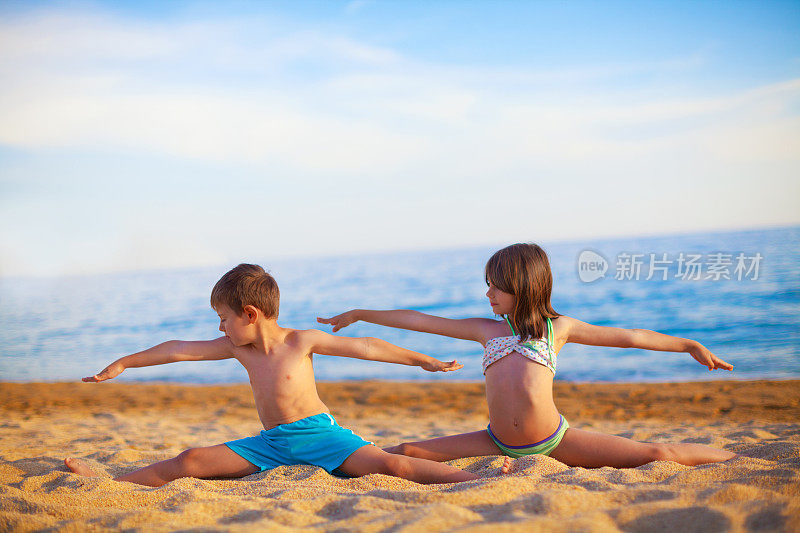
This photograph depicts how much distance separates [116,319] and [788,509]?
21.2 m

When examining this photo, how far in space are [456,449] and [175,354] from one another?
185 centimetres

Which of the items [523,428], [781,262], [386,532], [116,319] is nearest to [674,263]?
[781,262]

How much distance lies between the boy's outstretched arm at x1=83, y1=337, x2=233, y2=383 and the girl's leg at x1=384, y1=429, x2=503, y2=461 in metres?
1.26

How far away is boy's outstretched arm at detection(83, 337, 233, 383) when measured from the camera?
368cm

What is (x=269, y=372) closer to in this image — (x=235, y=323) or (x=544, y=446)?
(x=235, y=323)

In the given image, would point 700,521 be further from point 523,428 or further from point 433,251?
point 433,251

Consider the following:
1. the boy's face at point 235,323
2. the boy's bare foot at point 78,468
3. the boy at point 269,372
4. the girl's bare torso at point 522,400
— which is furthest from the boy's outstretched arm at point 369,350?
the boy's bare foot at point 78,468

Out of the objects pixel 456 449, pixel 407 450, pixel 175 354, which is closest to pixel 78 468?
pixel 175 354

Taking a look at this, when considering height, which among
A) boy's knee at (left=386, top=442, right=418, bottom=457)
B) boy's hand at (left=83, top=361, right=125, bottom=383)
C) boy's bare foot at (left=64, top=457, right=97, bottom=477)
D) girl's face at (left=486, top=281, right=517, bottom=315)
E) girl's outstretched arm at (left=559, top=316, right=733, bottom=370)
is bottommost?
boy's bare foot at (left=64, top=457, right=97, bottom=477)

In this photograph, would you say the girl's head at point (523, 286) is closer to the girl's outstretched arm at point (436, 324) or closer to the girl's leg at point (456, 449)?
the girl's outstretched arm at point (436, 324)

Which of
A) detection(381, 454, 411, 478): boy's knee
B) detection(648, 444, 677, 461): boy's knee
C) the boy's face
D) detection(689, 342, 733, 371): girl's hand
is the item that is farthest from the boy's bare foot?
detection(689, 342, 733, 371): girl's hand

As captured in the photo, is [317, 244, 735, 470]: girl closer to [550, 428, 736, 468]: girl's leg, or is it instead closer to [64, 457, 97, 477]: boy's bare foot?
[550, 428, 736, 468]: girl's leg

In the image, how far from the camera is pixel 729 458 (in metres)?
3.56

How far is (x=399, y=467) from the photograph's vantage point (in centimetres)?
337
